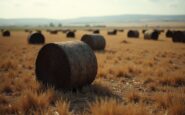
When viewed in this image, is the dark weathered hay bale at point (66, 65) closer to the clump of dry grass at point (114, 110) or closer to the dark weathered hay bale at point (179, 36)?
the clump of dry grass at point (114, 110)

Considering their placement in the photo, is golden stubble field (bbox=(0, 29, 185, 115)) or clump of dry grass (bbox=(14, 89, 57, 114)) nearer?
golden stubble field (bbox=(0, 29, 185, 115))

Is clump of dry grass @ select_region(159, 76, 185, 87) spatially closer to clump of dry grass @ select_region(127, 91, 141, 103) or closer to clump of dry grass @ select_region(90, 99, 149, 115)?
clump of dry grass @ select_region(127, 91, 141, 103)

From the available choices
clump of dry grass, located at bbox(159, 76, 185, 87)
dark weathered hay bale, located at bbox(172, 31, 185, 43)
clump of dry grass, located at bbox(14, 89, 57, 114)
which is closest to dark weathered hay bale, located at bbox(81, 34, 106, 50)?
dark weathered hay bale, located at bbox(172, 31, 185, 43)

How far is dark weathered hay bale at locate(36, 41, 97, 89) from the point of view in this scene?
757cm

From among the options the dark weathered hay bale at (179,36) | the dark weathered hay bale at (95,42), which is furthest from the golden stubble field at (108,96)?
the dark weathered hay bale at (179,36)

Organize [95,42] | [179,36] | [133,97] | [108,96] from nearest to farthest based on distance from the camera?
[133,97] → [108,96] → [95,42] → [179,36]

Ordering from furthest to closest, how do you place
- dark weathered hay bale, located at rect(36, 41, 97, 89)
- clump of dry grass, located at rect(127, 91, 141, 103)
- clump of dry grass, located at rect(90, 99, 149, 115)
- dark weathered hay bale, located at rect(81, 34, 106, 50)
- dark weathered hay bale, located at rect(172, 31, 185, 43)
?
dark weathered hay bale, located at rect(172, 31, 185, 43), dark weathered hay bale, located at rect(81, 34, 106, 50), dark weathered hay bale, located at rect(36, 41, 97, 89), clump of dry grass, located at rect(127, 91, 141, 103), clump of dry grass, located at rect(90, 99, 149, 115)

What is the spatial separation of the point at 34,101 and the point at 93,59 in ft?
8.87

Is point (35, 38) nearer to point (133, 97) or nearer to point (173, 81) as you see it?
point (173, 81)

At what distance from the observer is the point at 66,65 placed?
7609 millimetres

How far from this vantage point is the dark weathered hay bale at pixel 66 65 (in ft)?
24.8

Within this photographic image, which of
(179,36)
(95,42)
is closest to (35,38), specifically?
(95,42)

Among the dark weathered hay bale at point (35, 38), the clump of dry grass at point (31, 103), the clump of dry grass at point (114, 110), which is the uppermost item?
the clump of dry grass at point (114, 110)

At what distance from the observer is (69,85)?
757 centimetres
